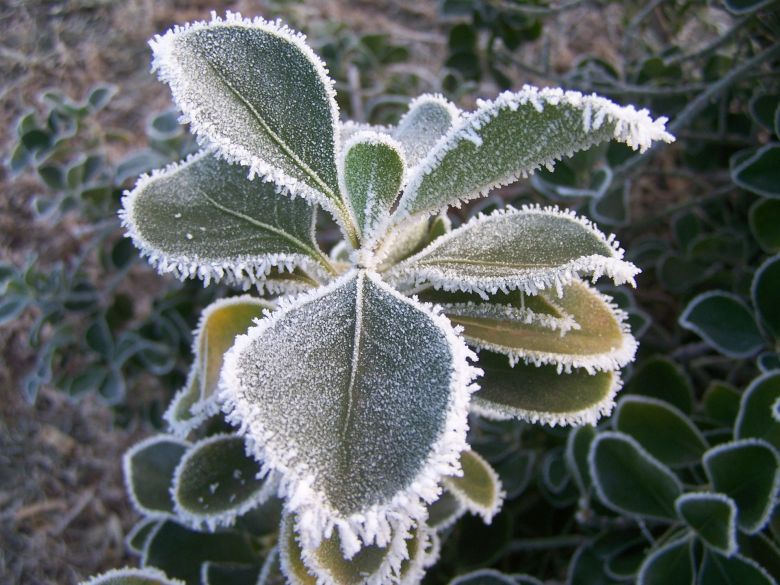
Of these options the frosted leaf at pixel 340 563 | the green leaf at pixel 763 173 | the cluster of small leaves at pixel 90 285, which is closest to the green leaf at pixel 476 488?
the frosted leaf at pixel 340 563

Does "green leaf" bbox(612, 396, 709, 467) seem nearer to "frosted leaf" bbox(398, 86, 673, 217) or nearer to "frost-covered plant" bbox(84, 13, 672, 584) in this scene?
"frost-covered plant" bbox(84, 13, 672, 584)

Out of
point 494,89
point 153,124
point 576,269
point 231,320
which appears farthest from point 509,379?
point 494,89

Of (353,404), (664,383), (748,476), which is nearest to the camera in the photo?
(353,404)

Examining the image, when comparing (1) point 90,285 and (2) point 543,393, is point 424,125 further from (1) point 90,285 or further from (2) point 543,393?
(1) point 90,285

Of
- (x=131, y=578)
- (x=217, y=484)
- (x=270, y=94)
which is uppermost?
(x=270, y=94)

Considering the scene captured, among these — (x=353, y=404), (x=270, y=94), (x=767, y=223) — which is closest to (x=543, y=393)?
(x=353, y=404)

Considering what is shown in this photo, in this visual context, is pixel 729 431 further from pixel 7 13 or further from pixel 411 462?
pixel 7 13

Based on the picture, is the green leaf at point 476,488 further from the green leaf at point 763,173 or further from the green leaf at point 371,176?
the green leaf at point 763,173
